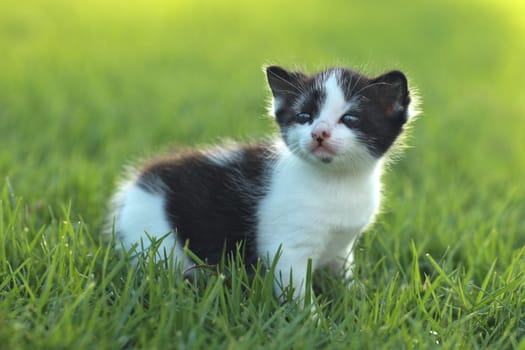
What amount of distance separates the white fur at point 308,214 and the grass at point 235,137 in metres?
0.22

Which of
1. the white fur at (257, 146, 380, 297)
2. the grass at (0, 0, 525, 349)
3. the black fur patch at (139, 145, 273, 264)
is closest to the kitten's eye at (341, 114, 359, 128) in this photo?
the white fur at (257, 146, 380, 297)

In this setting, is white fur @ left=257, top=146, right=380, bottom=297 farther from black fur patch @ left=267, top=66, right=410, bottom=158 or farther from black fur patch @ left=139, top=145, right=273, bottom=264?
black fur patch @ left=267, top=66, right=410, bottom=158

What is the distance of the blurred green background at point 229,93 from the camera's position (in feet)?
14.4

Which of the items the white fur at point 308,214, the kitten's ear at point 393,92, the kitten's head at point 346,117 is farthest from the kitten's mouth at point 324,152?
the kitten's ear at point 393,92

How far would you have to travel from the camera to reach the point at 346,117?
119 inches

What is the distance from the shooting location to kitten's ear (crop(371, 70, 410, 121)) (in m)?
3.05

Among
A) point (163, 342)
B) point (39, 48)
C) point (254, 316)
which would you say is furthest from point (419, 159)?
point (39, 48)

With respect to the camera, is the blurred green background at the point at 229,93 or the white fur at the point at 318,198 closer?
the white fur at the point at 318,198

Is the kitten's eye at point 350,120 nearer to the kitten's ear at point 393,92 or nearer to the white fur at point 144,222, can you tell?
the kitten's ear at point 393,92

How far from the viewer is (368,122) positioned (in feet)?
9.91

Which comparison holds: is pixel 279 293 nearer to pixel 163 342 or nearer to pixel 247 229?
pixel 247 229

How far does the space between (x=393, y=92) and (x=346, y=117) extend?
0.28 m

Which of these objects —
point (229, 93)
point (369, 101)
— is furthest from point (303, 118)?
point (229, 93)

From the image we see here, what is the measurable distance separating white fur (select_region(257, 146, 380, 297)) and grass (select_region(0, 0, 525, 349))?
0.72ft
